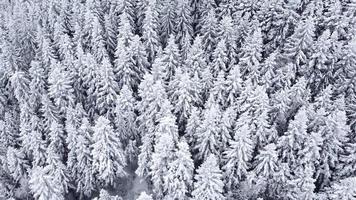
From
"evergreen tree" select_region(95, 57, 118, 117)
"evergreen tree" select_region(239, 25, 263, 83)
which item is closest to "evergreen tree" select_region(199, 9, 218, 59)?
"evergreen tree" select_region(239, 25, 263, 83)

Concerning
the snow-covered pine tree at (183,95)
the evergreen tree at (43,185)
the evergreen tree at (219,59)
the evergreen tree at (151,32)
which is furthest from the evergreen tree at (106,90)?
the evergreen tree at (219,59)

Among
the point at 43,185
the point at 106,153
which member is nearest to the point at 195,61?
the point at 106,153

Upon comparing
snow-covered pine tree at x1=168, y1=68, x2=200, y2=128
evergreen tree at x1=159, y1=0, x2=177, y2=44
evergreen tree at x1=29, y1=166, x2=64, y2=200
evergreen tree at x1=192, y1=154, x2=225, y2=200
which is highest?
evergreen tree at x1=159, y1=0, x2=177, y2=44

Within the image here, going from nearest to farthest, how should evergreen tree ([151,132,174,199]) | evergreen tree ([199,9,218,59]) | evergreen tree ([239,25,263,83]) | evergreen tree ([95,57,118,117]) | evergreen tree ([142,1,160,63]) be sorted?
1. evergreen tree ([151,132,174,199])
2. evergreen tree ([239,25,263,83])
3. evergreen tree ([95,57,118,117])
4. evergreen tree ([142,1,160,63])
5. evergreen tree ([199,9,218,59])

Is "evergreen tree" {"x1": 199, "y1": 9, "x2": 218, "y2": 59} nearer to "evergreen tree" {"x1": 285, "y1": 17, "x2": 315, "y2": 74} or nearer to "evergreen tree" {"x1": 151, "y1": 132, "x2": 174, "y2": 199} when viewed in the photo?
"evergreen tree" {"x1": 285, "y1": 17, "x2": 315, "y2": 74}

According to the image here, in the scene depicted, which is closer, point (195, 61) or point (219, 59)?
point (195, 61)

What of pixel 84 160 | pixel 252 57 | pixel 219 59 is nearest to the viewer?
pixel 84 160

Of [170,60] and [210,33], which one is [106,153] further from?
[210,33]

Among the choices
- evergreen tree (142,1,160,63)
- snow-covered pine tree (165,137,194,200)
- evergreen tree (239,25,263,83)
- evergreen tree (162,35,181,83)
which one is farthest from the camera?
evergreen tree (142,1,160,63)

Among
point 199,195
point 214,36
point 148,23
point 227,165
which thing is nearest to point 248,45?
point 214,36
